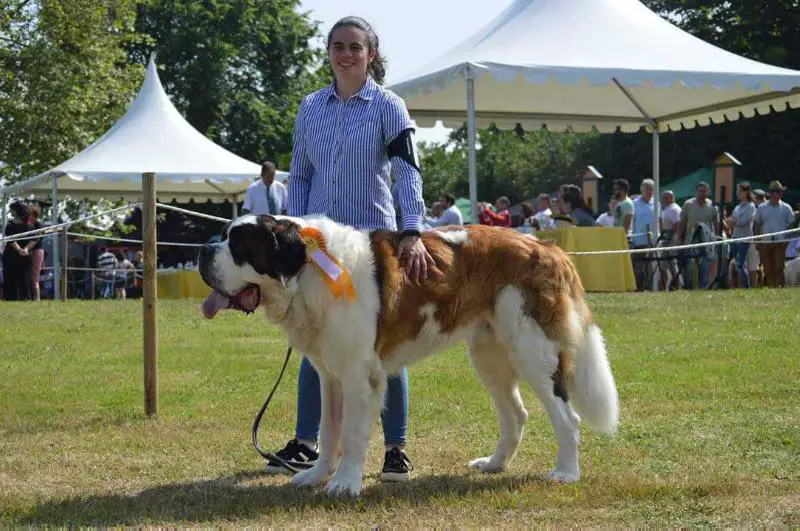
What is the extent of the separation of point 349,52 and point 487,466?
2.19 m

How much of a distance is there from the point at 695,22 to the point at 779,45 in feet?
10.5

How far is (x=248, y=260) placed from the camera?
4.55 metres

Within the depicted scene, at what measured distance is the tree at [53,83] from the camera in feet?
87.7

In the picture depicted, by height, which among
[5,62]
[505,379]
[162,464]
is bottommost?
[162,464]

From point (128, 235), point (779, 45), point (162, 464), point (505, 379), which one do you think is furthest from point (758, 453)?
point (779, 45)

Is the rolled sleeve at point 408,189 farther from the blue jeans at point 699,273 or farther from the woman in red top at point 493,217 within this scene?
the blue jeans at point 699,273

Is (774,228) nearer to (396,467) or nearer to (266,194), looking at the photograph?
(266,194)

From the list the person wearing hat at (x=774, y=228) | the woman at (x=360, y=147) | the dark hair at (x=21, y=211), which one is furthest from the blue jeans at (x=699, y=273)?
the woman at (x=360, y=147)

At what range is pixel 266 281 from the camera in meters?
4.61

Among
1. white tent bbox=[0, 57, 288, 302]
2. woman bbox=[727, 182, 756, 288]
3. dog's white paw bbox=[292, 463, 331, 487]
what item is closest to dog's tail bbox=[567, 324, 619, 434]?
dog's white paw bbox=[292, 463, 331, 487]

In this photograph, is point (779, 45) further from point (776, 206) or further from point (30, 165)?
point (30, 165)

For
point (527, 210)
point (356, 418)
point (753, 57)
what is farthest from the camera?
point (753, 57)

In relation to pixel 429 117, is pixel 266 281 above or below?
below

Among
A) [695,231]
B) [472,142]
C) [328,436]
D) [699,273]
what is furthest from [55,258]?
[328,436]
